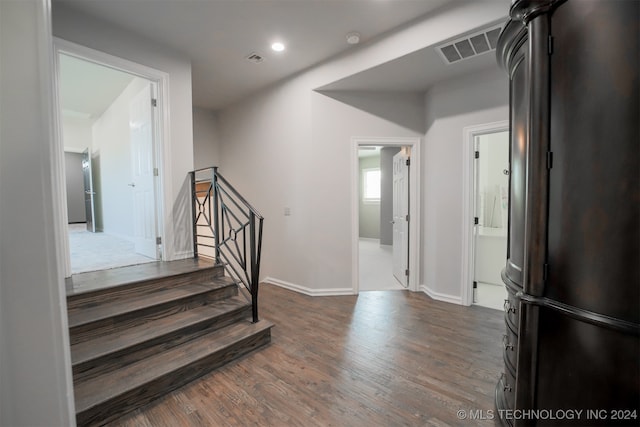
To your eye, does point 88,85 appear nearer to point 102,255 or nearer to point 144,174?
point 144,174

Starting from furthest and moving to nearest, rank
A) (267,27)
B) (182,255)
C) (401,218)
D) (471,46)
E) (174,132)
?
(401,218), (182,255), (174,132), (267,27), (471,46)

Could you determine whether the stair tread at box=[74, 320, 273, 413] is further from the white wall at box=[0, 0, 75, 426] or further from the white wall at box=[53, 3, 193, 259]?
the white wall at box=[0, 0, 75, 426]

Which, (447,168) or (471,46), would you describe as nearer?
(471,46)

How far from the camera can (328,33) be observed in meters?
2.85

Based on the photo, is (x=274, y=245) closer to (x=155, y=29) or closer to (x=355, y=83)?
(x=355, y=83)

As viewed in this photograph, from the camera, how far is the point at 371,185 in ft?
29.3

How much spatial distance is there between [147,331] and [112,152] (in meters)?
4.39

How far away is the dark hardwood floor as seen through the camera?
5.39 ft

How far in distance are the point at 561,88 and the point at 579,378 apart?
44.0 inches

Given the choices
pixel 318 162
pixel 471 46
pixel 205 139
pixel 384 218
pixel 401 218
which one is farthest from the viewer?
pixel 384 218

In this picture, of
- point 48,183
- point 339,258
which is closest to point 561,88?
point 48,183

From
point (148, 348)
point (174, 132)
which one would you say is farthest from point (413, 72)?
point (148, 348)

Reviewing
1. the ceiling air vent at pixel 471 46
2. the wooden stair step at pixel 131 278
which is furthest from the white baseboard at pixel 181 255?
the ceiling air vent at pixel 471 46

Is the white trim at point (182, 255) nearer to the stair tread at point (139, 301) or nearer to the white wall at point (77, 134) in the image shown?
the stair tread at point (139, 301)
